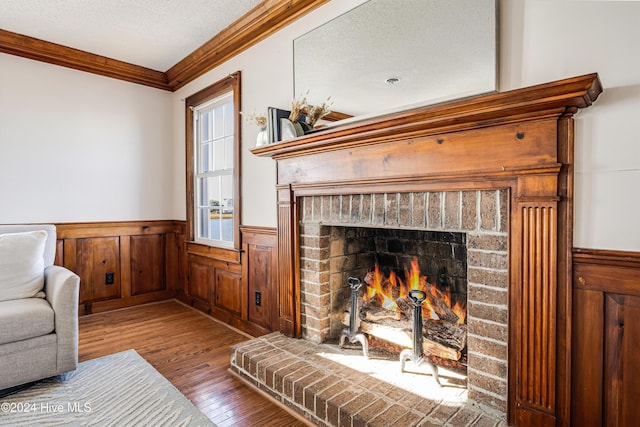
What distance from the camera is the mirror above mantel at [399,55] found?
159 centimetres

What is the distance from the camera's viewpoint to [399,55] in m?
1.88

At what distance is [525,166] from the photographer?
139 cm

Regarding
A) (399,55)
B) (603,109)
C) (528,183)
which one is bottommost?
(528,183)

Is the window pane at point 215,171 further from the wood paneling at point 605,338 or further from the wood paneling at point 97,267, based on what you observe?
the wood paneling at point 605,338

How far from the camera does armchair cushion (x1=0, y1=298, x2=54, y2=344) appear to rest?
1983 mm

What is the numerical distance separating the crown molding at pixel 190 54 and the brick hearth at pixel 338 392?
222cm

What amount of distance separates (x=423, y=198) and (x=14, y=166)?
3478 millimetres

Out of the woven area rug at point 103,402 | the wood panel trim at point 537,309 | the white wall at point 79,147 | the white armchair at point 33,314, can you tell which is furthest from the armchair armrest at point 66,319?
the wood panel trim at point 537,309

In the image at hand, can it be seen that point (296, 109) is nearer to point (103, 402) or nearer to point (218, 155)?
point (218, 155)

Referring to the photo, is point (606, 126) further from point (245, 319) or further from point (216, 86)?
point (216, 86)

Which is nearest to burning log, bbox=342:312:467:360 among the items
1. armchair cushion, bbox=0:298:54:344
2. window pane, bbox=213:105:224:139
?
armchair cushion, bbox=0:298:54:344

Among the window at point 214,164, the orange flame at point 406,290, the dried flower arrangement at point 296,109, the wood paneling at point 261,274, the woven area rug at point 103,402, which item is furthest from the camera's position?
the window at point 214,164

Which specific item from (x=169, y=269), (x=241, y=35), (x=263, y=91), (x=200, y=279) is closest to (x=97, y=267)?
(x=169, y=269)

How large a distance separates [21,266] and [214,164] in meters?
1.79
